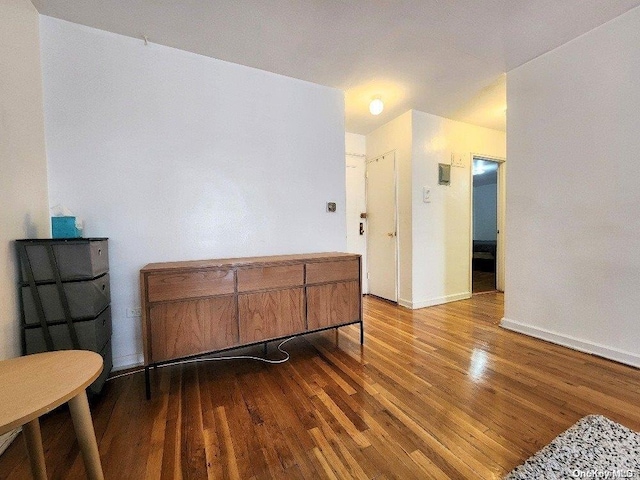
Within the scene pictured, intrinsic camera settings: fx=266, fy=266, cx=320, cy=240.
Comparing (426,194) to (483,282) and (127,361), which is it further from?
(127,361)

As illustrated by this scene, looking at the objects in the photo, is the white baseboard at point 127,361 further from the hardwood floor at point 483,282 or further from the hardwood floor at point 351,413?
the hardwood floor at point 483,282

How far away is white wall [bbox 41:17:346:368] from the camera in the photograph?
1944 millimetres

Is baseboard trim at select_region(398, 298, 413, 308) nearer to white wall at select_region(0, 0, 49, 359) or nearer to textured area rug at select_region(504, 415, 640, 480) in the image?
textured area rug at select_region(504, 415, 640, 480)

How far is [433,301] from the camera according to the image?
3611 millimetres

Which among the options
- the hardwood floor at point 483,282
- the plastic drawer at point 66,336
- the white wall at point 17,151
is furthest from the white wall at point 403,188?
the white wall at point 17,151

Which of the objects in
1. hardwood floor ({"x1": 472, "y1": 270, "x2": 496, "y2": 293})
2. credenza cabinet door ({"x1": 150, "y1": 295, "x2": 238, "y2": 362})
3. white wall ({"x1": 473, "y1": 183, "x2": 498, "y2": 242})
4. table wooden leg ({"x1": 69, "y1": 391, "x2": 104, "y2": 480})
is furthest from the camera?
white wall ({"x1": 473, "y1": 183, "x2": 498, "y2": 242})

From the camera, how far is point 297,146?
2.69m

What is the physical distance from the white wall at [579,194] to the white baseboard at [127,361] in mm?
3431

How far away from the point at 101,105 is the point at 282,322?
7.01 feet

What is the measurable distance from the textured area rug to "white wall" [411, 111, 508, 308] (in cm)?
217

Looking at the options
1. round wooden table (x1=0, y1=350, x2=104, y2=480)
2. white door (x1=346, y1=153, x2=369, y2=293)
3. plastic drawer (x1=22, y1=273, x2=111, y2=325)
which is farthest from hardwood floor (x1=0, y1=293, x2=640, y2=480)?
white door (x1=346, y1=153, x2=369, y2=293)

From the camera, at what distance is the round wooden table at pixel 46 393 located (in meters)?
0.67

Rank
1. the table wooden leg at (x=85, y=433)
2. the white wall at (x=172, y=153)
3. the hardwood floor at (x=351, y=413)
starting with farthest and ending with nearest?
the white wall at (x=172, y=153) < the hardwood floor at (x=351, y=413) < the table wooden leg at (x=85, y=433)

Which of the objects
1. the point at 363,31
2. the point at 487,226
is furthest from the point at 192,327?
the point at 487,226
